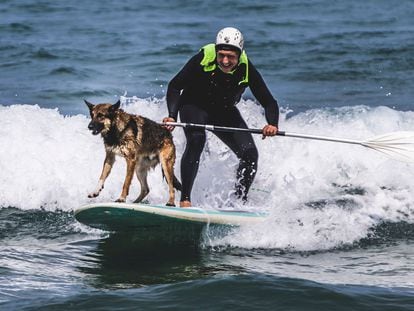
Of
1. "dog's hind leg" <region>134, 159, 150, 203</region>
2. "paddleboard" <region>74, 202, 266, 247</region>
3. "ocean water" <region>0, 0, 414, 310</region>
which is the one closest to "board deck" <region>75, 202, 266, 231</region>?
"paddleboard" <region>74, 202, 266, 247</region>

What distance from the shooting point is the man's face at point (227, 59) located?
812cm

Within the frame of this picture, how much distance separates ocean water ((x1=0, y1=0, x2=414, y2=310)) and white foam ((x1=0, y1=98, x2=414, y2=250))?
26 mm

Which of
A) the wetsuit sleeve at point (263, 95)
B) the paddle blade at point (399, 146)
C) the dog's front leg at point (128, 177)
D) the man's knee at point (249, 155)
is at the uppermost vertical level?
the wetsuit sleeve at point (263, 95)

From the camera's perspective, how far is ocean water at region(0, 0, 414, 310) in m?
6.99

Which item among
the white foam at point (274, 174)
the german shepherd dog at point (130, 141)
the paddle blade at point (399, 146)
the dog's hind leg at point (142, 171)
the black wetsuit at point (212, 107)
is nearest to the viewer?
the german shepherd dog at point (130, 141)

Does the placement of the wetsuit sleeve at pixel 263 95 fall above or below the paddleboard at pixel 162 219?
above

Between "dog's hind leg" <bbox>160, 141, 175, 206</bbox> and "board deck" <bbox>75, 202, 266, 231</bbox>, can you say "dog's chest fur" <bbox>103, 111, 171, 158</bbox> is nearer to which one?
"dog's hind leg" <bbox>160, 141, 175, 206</bbox>

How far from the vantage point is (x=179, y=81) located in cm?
834

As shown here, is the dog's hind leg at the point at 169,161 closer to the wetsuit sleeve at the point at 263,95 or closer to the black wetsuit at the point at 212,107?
the black wetsuit at the point at 212,107

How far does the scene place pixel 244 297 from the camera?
665cm

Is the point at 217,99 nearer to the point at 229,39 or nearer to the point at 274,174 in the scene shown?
the point at 229,39

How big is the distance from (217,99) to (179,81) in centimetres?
42

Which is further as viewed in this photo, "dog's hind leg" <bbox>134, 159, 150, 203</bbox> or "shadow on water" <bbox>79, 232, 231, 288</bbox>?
"dog's hind leg" <bbox>134, 159, 150, 203</bbox>

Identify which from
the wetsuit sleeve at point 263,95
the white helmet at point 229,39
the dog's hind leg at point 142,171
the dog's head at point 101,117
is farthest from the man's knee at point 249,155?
the dog's head at point 101,117
